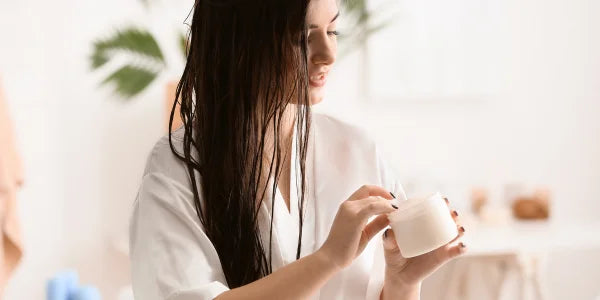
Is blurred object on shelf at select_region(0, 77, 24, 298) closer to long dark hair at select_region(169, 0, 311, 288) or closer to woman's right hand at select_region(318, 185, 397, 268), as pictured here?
long dark hair at select_region(169, 0, 311, 288)

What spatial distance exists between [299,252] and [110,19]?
223cm

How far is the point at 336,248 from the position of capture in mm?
1011

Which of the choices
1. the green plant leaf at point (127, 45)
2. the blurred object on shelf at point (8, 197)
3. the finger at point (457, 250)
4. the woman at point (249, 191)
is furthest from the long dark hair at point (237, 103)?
the green plant leaf at point (127, 45)

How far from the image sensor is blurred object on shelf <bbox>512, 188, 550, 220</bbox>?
3.32 m

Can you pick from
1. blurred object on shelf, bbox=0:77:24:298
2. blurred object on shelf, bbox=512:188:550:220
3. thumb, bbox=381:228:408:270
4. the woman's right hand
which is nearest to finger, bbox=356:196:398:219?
the woman's right hand

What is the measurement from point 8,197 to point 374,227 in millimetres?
1711

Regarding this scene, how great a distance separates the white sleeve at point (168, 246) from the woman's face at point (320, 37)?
0.23 m

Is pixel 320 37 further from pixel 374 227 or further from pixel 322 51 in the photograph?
pixel 374 227

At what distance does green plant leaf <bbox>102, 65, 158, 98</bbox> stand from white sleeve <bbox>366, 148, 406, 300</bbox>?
72.4 inches

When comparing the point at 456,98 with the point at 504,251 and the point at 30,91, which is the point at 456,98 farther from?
the point at 30,91

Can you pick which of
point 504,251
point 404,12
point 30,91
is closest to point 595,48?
point 404,12

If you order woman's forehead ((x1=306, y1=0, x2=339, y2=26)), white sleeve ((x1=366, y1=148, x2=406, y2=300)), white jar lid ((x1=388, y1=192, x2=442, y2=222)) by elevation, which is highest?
woman's forehead ((x1=306, y1=0, x2=339, y2=26))

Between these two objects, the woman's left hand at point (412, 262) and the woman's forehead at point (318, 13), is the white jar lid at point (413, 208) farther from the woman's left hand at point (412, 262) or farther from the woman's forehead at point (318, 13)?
the woman's forehead at point (318, 13)

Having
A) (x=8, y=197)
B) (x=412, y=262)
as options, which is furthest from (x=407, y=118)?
(x=412, y=262)
